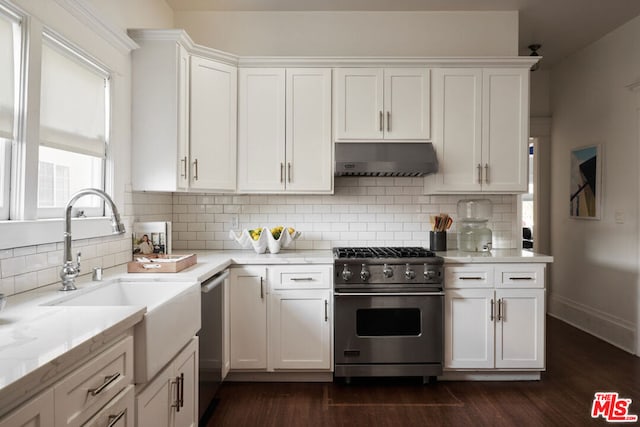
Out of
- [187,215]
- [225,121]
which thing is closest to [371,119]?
[225,121]

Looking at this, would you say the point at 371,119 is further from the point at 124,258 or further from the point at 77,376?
the point at 77,376

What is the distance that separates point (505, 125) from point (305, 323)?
2.16 meters

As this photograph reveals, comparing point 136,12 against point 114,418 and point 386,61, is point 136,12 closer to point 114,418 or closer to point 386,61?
point 386,61

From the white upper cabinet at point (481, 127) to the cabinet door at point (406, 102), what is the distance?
81 millimetres

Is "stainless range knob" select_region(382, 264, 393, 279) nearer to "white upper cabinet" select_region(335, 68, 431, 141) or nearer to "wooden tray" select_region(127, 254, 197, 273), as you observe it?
"white upper cabinet" select_region(335, 68, 431, 141)

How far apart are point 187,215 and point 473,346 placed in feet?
8.21

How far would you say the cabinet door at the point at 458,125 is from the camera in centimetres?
319

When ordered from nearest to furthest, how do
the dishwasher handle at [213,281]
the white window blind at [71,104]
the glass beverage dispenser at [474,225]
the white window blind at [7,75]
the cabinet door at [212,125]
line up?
the white window blind at [7,75] → the white window blind at [71,104] → the dishwasher handle at [213,281] → the cabinet door at [212,125] → the glass beverage dispenser at [474,225]

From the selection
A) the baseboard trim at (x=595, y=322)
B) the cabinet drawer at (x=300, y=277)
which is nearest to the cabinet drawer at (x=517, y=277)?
the cabinet drawer at (x=300, y=277)

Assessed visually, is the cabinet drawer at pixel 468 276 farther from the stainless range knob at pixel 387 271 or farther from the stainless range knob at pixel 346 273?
the stainless range knob at pixel 346 273

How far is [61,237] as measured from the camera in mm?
2020

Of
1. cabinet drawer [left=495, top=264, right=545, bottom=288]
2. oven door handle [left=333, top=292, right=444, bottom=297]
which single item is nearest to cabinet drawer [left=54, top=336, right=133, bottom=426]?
oven door handle [left=333, top=292, right=444, bottom=297]

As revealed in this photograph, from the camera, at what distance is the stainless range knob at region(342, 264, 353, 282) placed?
2846 mm

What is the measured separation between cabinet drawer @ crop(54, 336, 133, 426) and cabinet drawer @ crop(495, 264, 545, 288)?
2474 mm
